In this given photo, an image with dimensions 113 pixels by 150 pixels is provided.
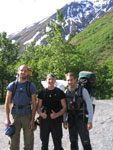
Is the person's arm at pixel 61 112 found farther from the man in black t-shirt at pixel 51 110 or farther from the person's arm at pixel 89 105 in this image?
the person's arm at pixel 89 105

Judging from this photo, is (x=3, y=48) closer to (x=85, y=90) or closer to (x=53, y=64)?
(x=53, y=64)

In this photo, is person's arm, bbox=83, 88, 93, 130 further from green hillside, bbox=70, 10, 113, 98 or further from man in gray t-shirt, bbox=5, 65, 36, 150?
green hillside, bbox=70, 10, 113, 98

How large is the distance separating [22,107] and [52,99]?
670mm

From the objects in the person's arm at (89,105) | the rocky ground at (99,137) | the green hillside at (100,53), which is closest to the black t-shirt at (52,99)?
the person's arm at (89,105)

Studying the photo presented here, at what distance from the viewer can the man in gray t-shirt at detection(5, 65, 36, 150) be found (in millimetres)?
4789

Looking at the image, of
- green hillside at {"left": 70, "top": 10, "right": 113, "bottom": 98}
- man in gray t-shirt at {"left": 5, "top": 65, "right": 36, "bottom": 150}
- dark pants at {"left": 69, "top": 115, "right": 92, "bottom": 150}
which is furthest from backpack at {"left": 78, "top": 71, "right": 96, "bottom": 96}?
green hillside at {"left": 70, "top": 10, "right": 113, "bottom": 98}

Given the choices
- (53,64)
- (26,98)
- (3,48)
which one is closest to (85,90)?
(26,98)

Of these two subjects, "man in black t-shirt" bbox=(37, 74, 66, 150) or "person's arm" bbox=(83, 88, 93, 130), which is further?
"man in black t-shirt" bbox=(37, 74, 66, 150)

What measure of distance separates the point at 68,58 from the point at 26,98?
18.8 meters

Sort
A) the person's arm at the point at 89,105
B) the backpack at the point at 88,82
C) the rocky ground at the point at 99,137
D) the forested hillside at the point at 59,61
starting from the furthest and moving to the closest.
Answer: the forested hillside at the point at 59,61
the rocky ground at the point at 99,137
the backpack at the point at 88,82
the person's arm at the point at 89,105

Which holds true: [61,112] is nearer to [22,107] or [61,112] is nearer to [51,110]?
[51,110]

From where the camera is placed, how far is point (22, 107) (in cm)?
483

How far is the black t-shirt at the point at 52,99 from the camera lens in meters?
4.80

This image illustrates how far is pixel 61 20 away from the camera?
25.3 meters
